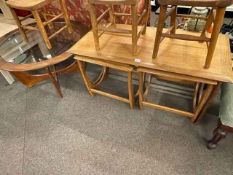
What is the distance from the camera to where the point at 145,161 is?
4.19ft

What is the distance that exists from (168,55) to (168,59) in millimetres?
43

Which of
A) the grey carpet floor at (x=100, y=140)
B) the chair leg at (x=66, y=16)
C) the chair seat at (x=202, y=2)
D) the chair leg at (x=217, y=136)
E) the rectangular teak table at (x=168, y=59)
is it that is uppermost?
the chair seat at (x=202, y=2)

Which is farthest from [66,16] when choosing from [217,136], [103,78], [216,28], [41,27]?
[217,136]

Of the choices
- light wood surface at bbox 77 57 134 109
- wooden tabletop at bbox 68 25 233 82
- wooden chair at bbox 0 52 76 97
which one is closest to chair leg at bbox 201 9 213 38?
wooden tabletop at bbox 68 25 233 82

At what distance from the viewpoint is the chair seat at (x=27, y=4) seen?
1.33 metres

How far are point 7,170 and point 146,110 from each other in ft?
3.92

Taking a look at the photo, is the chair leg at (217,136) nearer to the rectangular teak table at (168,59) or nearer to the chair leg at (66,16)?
the rectangular teak table at (168,59)

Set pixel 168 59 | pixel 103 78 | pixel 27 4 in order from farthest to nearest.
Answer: pixel 103 78 < pixel 27 4 < pixel 168 59

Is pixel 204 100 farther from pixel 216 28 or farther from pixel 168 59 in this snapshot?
pixel 216 28

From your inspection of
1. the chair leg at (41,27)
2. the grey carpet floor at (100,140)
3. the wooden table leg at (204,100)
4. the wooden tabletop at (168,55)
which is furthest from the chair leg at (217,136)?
the chair leg at (41,27)

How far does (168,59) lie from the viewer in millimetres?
1113

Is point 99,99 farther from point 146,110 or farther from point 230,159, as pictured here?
point 230,159

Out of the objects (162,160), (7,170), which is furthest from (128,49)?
(7,170)

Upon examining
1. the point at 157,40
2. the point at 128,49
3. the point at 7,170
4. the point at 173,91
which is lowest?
the point at 7,170
